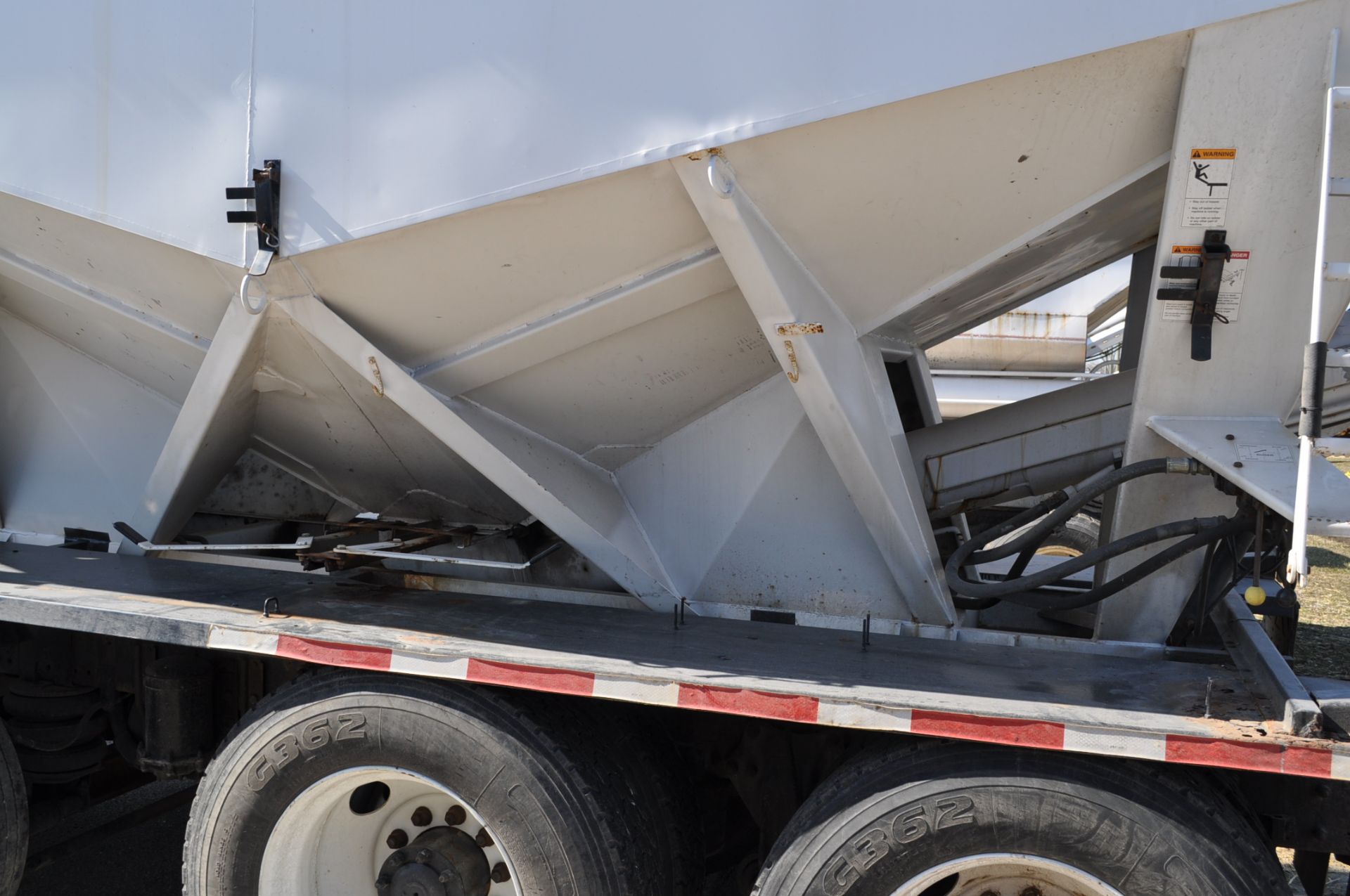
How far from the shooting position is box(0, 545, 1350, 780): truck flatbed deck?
2385 mm

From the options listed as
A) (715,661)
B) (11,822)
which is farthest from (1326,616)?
(11,822)

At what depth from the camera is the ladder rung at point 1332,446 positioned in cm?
254

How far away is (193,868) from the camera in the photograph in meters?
3.15

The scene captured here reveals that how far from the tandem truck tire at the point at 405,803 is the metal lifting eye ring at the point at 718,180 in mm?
1491

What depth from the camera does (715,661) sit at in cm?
287

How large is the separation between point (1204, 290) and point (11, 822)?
3.93 metres

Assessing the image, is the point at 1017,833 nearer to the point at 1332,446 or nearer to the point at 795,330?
the point at 1332,446

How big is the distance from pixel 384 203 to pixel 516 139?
1.50 feet

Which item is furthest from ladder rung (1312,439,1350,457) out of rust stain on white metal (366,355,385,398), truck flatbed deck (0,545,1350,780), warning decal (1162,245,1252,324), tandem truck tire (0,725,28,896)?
tandem truck tire (0,725,28,896)

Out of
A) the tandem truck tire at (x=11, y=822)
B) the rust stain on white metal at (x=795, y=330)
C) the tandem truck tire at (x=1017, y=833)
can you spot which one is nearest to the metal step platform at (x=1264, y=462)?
the tandem truck tire at (x=1017, y=833)

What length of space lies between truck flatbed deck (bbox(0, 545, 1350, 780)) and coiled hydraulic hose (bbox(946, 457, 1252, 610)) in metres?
0.20

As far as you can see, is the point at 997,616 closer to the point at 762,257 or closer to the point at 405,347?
the point at 762,257

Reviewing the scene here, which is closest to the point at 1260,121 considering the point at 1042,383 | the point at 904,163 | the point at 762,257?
the point at 904,163

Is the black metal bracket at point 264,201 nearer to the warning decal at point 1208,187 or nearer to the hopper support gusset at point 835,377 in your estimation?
the hopper support gusset at point 835,377
